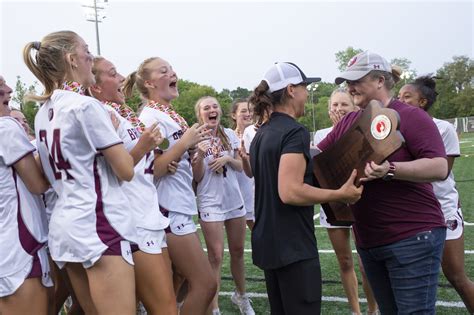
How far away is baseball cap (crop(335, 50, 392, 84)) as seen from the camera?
116 inches

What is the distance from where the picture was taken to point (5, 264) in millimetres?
2727

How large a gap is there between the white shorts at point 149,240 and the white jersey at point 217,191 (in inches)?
75.3

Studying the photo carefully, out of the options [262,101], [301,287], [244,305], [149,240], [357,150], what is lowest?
[244,305]

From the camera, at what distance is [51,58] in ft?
8.57

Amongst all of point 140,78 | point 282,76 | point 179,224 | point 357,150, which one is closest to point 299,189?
point 357,150

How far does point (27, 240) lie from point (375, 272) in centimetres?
206

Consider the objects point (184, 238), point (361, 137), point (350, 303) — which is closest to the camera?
point (361, 137)

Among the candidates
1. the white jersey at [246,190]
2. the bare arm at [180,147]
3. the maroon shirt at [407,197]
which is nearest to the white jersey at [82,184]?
the bare arm at [180,147]

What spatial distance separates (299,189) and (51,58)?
1466 millimetres

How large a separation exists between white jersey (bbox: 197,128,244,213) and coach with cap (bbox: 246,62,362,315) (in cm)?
195

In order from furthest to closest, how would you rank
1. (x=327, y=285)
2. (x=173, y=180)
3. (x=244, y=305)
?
1. (x=327, y=285)
2. (x=244, y=305)
3. (x=173, y=180)

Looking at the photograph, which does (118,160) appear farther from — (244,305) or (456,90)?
(456,90)

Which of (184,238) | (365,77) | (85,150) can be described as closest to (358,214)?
(365,77)

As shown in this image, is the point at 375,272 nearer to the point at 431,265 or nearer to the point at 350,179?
the point at 431,265
